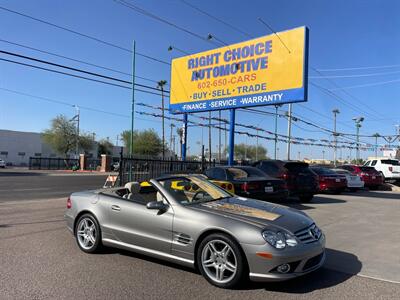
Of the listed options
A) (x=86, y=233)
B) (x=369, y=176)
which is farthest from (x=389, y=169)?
(x=86, y=233)

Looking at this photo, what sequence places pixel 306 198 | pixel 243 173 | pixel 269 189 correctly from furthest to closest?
pixel 306 198 < pixel 243 173 < pixel 269 189

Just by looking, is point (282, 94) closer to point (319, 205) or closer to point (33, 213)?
point (319, 205)

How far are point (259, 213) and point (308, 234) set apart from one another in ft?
2.22

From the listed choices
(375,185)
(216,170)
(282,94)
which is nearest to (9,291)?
(216,170)

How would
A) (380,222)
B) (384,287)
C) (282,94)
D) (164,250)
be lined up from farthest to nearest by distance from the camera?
(282,94) < (380,222) < (164,250) < (384,287)

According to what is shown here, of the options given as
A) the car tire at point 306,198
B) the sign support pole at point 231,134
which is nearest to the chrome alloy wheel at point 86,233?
the car tire at point 306,198

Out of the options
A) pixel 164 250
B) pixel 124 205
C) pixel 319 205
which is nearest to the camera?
pixel 164 250

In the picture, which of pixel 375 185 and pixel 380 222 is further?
pixel 375 185

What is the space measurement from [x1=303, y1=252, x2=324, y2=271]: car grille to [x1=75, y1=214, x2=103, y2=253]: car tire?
3264 mm

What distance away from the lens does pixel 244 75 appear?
59.4 ft

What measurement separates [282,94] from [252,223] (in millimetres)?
12408

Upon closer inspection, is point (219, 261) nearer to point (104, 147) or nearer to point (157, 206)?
point (157, 206)

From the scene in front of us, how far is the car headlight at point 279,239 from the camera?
188 inches

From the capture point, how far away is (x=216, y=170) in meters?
12.1
